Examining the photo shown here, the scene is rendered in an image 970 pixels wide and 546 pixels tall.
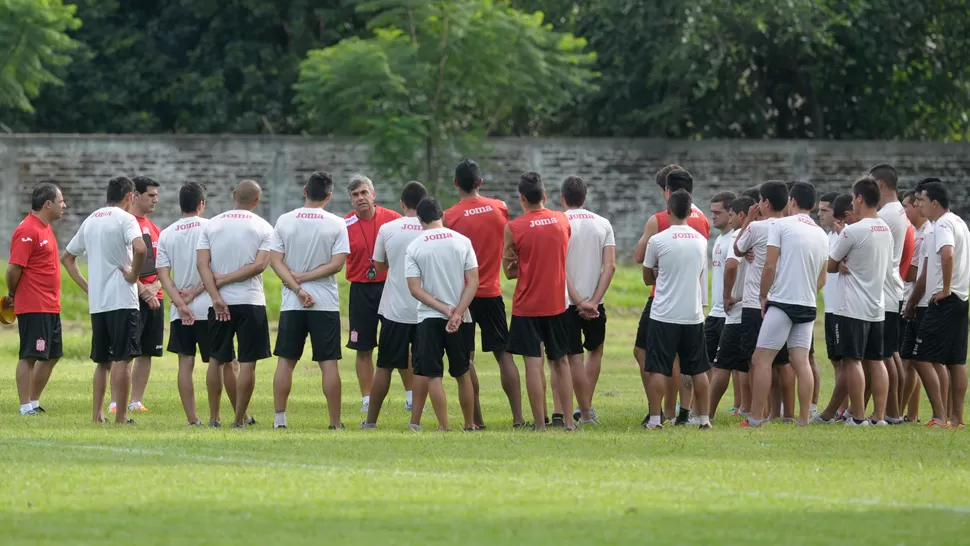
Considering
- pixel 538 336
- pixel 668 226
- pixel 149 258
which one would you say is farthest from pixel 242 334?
pixel 668 226

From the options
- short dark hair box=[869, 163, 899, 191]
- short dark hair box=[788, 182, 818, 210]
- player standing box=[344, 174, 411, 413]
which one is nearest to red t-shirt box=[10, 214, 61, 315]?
player standing box=[344, 174, 411, 413]

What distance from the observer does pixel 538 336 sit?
13.2m

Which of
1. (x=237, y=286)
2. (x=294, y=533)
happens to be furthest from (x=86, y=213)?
(x=294, y=533)

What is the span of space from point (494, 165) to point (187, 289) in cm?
1965

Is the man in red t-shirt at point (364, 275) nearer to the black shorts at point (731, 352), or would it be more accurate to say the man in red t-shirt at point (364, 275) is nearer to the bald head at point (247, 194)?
the bald head at point (247, 194)

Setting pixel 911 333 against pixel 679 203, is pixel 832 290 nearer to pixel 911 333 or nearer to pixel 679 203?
pixel 911 333

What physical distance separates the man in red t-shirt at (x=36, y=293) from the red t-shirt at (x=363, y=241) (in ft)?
9.00

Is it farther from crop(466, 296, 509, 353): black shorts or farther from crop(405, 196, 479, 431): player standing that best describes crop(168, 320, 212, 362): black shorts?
crop(466, 296, 509, 353): black shorts

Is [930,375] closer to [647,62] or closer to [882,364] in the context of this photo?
[882,364]

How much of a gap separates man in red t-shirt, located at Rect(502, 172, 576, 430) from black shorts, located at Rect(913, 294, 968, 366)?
3208 millimetres

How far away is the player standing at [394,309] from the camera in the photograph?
1315 centimetres

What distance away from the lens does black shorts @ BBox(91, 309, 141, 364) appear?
13.5m

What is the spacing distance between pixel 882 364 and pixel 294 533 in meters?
7.27

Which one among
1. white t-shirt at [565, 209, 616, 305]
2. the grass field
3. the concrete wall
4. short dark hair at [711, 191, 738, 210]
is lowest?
the grass field
